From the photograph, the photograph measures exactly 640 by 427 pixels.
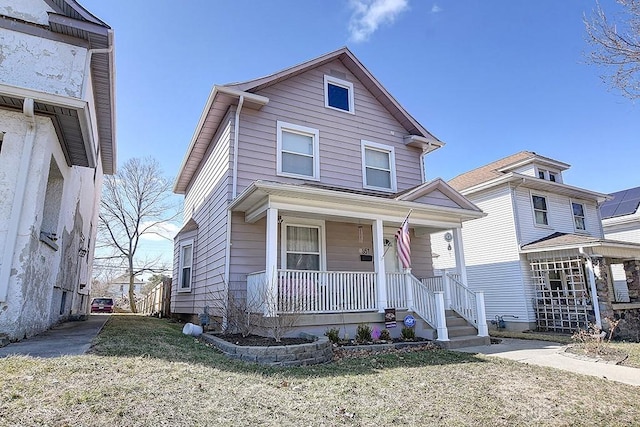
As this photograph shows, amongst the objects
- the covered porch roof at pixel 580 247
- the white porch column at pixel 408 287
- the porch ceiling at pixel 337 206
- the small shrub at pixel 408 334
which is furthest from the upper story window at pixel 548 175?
the small shrub at pixel 408 334

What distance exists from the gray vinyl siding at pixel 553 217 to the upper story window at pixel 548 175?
1.01 metres

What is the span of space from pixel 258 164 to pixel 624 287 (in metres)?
19.3

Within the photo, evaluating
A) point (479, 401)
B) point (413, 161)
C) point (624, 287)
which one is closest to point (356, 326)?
point (479, 401)

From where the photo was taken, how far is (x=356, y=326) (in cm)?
825

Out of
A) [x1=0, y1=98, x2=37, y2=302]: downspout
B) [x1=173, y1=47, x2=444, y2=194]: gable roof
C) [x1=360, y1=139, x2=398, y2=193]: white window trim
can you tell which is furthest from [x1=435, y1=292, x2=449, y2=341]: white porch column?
[x1=0, y1=98, x2=37, y2=302]: downspout

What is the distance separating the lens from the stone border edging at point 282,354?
5.71 metres

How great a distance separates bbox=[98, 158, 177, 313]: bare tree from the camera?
2633 centimetres

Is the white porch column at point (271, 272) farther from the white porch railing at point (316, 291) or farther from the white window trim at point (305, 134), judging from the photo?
the white window trim at point (305, 134)

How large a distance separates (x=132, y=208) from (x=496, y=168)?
79.8 feet

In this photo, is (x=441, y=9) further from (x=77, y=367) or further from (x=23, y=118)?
(x=77, y=367)

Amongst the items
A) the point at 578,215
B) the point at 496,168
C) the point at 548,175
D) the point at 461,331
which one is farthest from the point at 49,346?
the point at 578,215

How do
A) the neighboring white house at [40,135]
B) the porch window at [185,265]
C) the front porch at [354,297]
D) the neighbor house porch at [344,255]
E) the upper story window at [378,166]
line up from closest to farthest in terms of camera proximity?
1. the neighboring white house at [40,135]
2. the front porch at [354,297]
3. the neighbor house porch at [344,255]
4. the upper story window at [378,166]
5. the porch window at [185,265]

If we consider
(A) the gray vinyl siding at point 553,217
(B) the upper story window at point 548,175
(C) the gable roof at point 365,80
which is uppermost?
(C) the gable roof at point 365,80

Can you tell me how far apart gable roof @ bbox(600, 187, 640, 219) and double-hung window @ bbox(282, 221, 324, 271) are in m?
19.1
